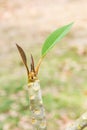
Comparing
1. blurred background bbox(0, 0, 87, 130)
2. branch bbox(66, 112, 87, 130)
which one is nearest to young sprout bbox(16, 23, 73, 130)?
branch bbox(66, 112, 87, 130)

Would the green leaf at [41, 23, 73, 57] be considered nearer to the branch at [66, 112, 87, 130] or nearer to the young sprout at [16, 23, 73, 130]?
the young sprout at [16, 23, 73, 130]

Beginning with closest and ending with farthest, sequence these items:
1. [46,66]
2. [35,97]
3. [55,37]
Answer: [35,97] < [55,37] < [46,66]

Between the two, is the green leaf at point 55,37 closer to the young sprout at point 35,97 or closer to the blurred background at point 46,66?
the young sprout at point 35,97

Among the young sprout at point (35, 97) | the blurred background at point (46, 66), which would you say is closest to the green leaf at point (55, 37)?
the young sprout at point (35, 97)

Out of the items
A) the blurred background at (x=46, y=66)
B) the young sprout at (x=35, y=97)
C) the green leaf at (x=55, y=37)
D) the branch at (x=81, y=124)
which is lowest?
the branch at (x=81, y=124)

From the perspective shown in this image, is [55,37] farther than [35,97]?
Yes

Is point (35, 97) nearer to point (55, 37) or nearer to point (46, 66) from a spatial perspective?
point (55, 37)

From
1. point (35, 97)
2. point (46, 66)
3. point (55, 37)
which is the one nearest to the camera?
point (35, 97)

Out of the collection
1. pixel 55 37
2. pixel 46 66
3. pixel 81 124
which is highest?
pixel 46 66

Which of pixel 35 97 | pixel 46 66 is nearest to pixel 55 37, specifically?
pixel 35 97
